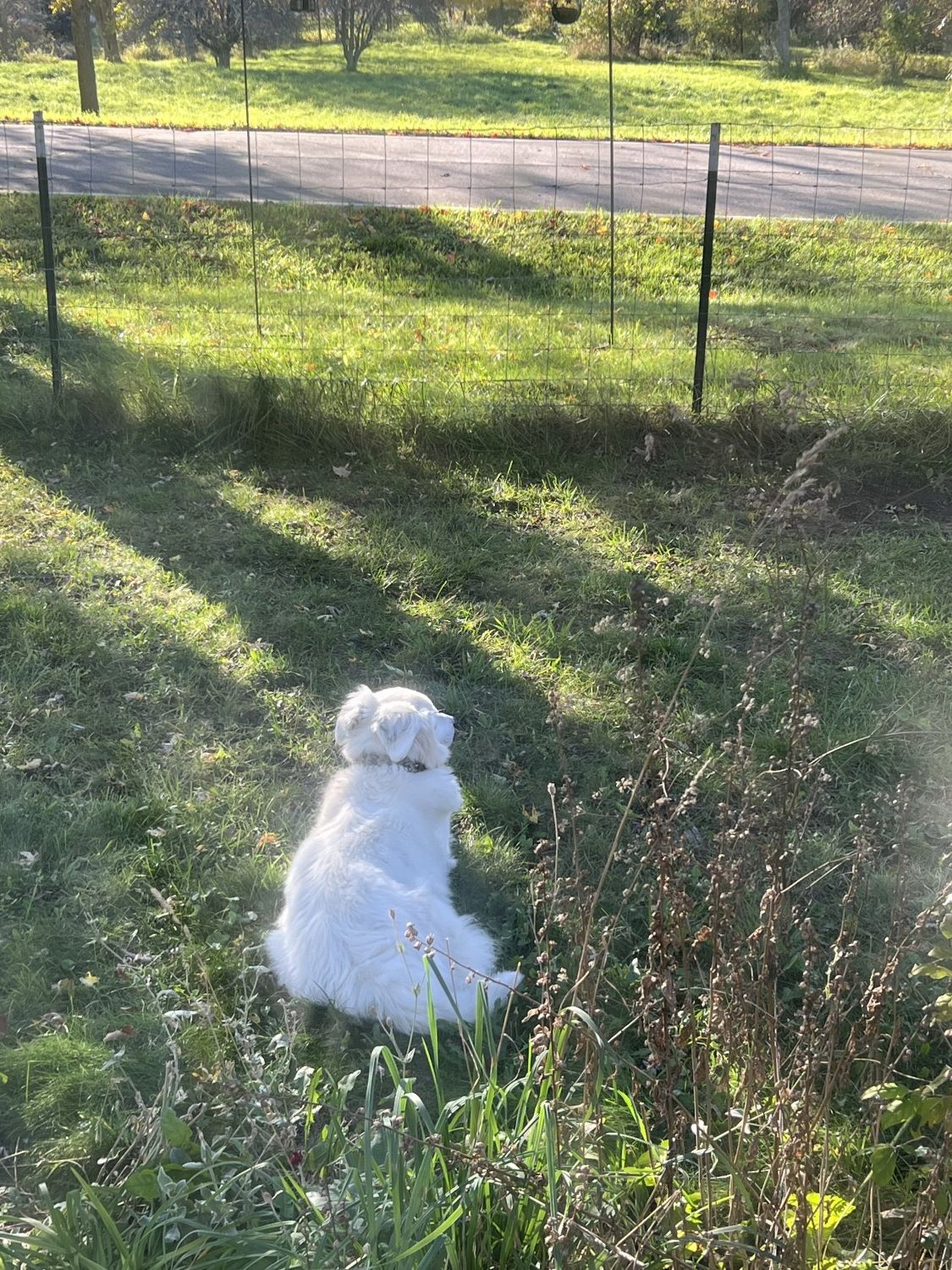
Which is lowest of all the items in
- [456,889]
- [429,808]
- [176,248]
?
[456,889]

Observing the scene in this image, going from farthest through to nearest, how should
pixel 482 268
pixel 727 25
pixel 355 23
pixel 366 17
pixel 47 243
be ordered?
pixel 727 25, pixel 366 17, pixel 355 23, pixel 482 268, pixel 47 243

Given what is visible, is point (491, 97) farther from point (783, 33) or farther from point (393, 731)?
point (393, 731)

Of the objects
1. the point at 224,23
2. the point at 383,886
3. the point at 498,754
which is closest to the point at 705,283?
the point at 498,754

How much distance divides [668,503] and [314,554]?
1.99m

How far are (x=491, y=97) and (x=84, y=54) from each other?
812 cm

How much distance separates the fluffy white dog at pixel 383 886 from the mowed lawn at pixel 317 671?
240 millimetres

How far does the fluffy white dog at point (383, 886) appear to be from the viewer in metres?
2.80

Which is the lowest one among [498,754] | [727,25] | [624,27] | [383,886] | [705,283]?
[498,754]

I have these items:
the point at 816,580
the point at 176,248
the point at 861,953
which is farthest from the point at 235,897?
the point at 176,248

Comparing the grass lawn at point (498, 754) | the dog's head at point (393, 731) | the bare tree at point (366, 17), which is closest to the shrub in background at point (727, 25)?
the bare tree at point (366, 17)

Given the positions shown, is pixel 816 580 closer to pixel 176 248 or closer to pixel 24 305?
pixel 24 305

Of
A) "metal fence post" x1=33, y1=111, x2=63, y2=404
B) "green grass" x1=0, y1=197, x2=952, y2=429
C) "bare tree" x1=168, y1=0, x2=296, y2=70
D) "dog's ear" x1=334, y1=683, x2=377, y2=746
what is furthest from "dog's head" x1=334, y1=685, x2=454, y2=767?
"bare tree" x1=168, y1=0, x2=296, y2=70

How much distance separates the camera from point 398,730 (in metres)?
3.36

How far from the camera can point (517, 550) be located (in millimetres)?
5758
